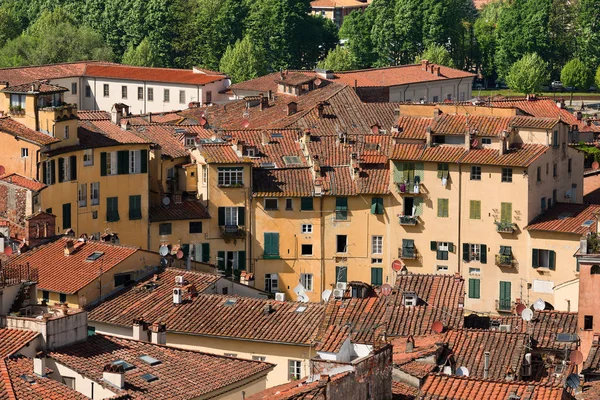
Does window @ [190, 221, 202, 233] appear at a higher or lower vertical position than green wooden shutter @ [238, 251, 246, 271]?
higher

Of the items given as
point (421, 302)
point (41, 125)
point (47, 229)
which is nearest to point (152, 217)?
point (41, 125)

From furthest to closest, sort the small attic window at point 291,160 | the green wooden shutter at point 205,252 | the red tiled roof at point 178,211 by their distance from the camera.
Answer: the small attic window at point 291,160 → the green wooden shutter at point 205,252 → the red tiled roof at point 178,211

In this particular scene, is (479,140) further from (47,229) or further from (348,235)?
(47,229)

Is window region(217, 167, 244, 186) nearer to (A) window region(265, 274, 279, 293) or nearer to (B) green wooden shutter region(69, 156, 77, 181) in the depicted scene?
(A) window region(265, 274, 279, 293)

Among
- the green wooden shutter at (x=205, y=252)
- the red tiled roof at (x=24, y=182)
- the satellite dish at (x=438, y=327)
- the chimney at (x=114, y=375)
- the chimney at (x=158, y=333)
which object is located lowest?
the green wooden shutter at (x=205, y=252)

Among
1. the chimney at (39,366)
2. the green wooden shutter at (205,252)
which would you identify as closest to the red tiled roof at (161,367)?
the chimney at (39,366)

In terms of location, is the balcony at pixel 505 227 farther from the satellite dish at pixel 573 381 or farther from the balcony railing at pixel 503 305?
the satellite dish at pixel 573 381

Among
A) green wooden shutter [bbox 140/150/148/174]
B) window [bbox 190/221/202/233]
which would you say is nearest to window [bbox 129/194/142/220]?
green wooden shutter [bbox 140/150/148/174]
